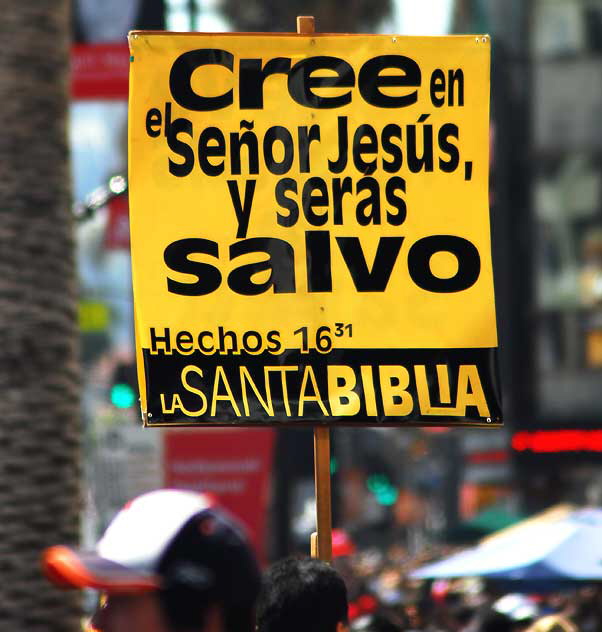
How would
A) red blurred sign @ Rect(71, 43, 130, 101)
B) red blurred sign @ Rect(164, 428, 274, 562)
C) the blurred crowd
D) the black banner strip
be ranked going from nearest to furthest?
the black banner strip → the blurred crowd → red blurred sign @ Rect(71, 43, 130, 101) → red blurred sign @ Rect(164, 428, 274, 562)

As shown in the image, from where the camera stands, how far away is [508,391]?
2894 centimetres

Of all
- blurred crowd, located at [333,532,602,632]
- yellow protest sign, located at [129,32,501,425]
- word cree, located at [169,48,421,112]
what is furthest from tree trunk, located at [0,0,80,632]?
blurred crowd, located at [333,532,602,632]

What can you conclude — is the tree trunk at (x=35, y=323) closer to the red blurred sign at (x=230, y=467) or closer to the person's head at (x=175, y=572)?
the person's head at (x=175, y=572)

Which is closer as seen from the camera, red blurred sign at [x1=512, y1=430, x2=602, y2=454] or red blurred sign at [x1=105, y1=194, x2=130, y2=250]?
red blurred sign at [x1=105, y1=194, x2=130, y2=250]

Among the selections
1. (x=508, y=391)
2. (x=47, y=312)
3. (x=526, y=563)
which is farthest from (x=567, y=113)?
(x=47, y=312)

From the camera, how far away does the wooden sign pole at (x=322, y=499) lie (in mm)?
5023

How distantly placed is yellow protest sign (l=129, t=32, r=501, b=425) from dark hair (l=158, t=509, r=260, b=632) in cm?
206

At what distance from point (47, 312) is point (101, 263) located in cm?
3308

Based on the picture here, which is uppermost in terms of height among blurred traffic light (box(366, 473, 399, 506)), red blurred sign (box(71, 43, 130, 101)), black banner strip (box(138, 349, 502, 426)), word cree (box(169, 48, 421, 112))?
red blurred sign (box(71, 43, 130, 101))

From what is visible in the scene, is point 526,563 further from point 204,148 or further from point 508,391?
point 508,391

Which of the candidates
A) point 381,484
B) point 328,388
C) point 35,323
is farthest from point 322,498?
point 381,484

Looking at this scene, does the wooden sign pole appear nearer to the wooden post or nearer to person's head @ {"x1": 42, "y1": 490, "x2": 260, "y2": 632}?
the wooden post

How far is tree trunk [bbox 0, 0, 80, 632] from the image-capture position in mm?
5977

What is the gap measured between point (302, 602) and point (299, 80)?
228 centimetres
